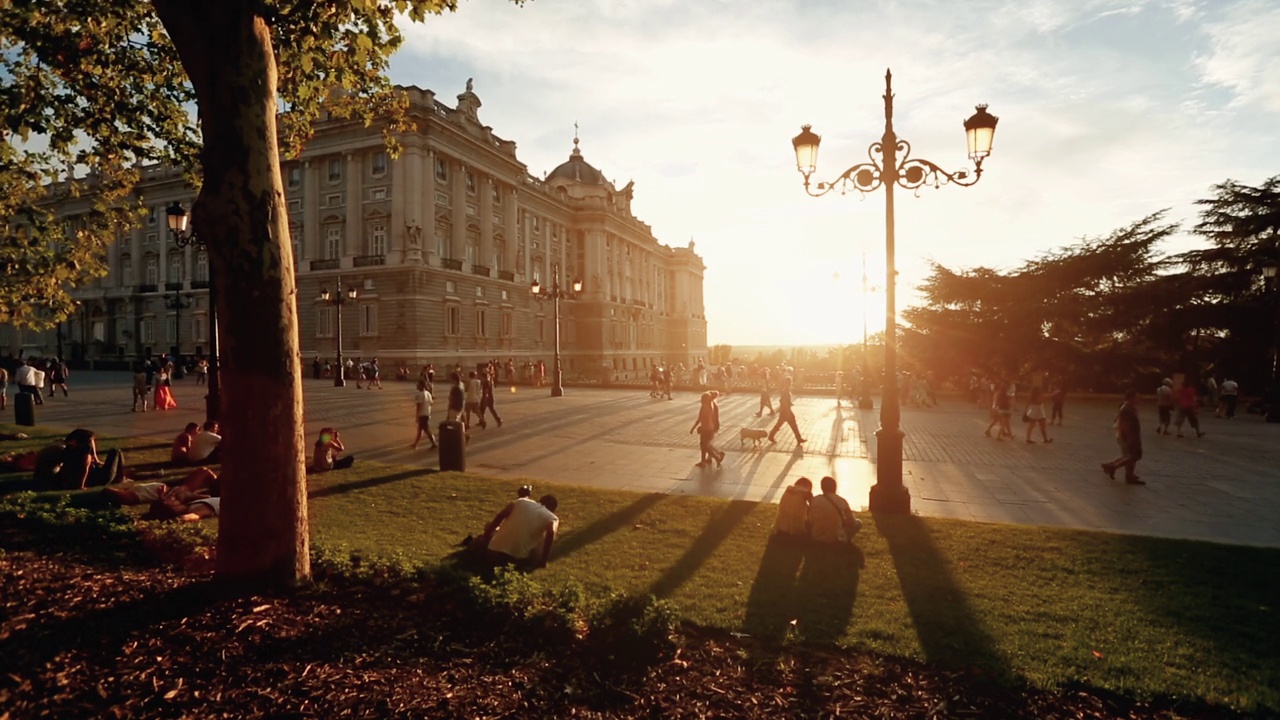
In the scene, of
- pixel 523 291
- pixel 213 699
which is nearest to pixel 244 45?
pixel 213 699


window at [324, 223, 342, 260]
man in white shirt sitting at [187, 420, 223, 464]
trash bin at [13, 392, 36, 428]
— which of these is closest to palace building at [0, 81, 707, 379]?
window at [324, 223, 342, 260]

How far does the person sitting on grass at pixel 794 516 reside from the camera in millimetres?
7184

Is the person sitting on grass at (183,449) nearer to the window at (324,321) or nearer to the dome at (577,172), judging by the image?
the window at (324,321)

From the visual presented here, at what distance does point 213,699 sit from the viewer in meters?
3.58

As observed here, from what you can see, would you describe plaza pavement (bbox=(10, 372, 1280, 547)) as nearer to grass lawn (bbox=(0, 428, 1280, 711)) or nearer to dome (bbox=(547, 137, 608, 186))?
grass lawn (bbox=(0, 428, 1280, 711))

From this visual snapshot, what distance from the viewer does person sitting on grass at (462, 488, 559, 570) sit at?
6.18 m

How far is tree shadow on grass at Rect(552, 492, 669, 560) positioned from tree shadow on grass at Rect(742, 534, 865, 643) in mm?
1945

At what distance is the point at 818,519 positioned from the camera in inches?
278

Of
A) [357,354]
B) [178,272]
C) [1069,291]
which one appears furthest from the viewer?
[178,272]

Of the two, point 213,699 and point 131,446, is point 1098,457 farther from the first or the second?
point 131,446

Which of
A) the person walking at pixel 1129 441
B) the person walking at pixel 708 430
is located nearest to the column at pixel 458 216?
the person walking at pixel 708 430

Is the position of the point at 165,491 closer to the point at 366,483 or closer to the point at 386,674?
the point at 366,483

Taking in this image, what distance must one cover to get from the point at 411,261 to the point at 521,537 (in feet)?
129

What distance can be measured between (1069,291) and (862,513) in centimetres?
3212
